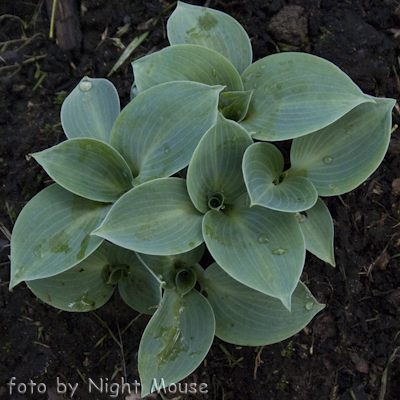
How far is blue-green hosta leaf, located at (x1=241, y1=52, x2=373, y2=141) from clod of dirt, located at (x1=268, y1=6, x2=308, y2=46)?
521 mm

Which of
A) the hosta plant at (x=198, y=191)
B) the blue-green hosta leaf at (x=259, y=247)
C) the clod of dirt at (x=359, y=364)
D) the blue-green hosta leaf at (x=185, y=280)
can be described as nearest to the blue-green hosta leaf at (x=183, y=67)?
the hosta plant at (x=198, y=191)

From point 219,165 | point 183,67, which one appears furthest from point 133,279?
point 183,67


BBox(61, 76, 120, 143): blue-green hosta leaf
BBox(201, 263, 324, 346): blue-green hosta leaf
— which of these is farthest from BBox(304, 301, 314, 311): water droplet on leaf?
BBox(61, 76, 120, 143): blue-green hosta leaf

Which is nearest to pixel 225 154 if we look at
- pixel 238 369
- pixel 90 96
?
pixel 90 96

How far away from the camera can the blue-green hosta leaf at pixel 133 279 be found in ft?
4.42

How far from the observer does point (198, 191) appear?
120cm

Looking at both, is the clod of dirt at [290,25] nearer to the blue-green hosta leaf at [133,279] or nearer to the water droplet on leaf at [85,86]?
the water droplet on leaf at [85,86]

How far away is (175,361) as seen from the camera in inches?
49.3

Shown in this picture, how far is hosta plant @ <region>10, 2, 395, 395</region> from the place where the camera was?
1127 mm

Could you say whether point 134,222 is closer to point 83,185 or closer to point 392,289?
point 83,185

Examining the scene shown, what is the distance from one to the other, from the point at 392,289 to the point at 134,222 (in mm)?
1257

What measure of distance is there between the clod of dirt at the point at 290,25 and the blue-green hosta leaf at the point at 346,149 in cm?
69

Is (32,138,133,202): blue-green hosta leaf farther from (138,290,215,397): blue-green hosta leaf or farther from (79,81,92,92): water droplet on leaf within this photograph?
(138,290,215,397): blue-green hosta leaf

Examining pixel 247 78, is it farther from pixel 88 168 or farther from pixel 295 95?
pixel 88 168
